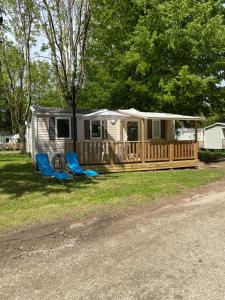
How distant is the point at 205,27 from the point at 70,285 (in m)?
14.5

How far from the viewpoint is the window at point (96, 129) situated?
52.5ft

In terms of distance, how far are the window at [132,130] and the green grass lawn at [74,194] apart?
5.12 m

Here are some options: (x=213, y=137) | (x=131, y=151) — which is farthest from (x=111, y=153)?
(x=213, y=137)

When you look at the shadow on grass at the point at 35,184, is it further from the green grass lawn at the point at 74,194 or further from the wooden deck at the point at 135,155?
the wooden deck at the point at 135,155

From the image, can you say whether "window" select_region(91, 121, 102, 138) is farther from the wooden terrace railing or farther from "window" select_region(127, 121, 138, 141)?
the wooden terrace railing

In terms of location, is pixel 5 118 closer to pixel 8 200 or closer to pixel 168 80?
pixel 168 80

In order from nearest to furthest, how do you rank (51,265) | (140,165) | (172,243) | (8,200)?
(51,265), (172,243), (8,200), (140,165)

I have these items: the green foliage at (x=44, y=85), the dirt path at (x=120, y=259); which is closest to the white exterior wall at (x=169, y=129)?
the dirt path at (x=120, y=259)

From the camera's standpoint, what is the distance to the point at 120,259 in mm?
4055

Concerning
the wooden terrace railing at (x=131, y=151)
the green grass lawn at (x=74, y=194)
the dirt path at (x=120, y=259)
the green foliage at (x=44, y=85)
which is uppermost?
the green foliage at (x=44, y=85)

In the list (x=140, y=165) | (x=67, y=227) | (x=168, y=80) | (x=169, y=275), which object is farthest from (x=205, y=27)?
(x=169, y=275)

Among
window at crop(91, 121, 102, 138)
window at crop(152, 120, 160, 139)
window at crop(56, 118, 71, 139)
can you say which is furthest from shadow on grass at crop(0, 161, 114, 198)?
window at crop(152, 120, 160, 139)

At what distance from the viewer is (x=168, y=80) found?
15555 millimetres

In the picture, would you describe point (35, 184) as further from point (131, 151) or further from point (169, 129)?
point (169, 129)
